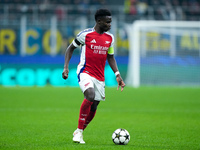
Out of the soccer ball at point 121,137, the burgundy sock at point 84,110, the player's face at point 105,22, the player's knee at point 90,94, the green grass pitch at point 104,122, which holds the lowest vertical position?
the green grass pitch at point 104,122

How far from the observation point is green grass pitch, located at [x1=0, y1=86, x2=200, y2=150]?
6645 millimetres

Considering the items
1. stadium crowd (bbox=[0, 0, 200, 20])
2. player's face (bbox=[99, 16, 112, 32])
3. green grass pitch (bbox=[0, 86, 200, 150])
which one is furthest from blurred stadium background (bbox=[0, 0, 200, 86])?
player's face (bbox=[99, 16, 112, 32])

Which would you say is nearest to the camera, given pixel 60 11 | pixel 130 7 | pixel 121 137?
pixel 121 137

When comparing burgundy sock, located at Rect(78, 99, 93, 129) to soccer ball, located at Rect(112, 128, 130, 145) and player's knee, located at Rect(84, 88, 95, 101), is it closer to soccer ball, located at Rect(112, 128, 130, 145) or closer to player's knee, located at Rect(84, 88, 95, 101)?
player's knee, located at Rect(84, 88, 95, 101)

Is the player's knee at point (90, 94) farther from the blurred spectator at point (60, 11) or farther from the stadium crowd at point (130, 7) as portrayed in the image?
the blurred spectator at point (60, 11)

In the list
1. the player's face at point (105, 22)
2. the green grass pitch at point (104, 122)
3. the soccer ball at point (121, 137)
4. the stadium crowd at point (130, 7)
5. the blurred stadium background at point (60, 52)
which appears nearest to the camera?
the soccer ball at point (121, 137)

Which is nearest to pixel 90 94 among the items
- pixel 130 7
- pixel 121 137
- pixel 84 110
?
pixel 84 110

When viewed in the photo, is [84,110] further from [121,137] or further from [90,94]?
[121,137]

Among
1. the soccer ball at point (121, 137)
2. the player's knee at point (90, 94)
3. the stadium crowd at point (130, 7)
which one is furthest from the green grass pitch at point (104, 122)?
the stadium crowd at point (130, 7)

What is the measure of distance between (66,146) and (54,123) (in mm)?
3274

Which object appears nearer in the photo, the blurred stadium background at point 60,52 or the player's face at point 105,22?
the player's face at point 105,22

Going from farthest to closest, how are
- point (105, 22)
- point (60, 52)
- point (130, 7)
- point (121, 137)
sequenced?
1. point (130, 7)
2. point (60, 52)
3. point (105, 22)
4. point (121, 137)

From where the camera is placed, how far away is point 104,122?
9828mm

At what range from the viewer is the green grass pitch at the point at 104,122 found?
21.8 ft
